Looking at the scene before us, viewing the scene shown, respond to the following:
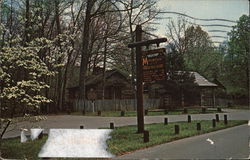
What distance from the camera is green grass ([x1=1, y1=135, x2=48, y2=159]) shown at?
5705 millimetres

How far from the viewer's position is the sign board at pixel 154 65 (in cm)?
720

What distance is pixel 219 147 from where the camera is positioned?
6.02m

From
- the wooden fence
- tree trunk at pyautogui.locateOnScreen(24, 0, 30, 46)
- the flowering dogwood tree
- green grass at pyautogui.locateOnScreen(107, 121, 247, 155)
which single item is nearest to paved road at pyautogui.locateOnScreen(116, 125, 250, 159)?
green grass at pyautogui.locateOnScreen(107, 121, 247, 155)

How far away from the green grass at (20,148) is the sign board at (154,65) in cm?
296

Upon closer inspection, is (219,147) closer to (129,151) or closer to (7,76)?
(129,151)

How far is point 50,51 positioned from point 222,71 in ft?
63.0

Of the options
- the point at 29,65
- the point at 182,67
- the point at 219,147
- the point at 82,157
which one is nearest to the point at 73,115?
the point at 29,65

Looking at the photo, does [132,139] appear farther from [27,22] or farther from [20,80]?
[27,22]

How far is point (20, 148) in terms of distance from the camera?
6047 millimetres

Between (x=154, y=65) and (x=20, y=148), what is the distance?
3637 millimetres

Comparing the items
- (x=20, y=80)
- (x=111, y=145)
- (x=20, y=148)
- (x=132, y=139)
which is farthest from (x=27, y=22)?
(x=132, y=139)

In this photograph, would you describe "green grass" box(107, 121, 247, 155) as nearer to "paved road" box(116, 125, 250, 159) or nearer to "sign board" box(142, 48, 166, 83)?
"paved road" box(116, 125, 250, 159)

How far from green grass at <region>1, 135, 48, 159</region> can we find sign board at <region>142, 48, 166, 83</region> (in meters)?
2.96

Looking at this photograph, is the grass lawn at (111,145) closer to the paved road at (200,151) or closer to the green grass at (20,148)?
the green grass at (20,148)
